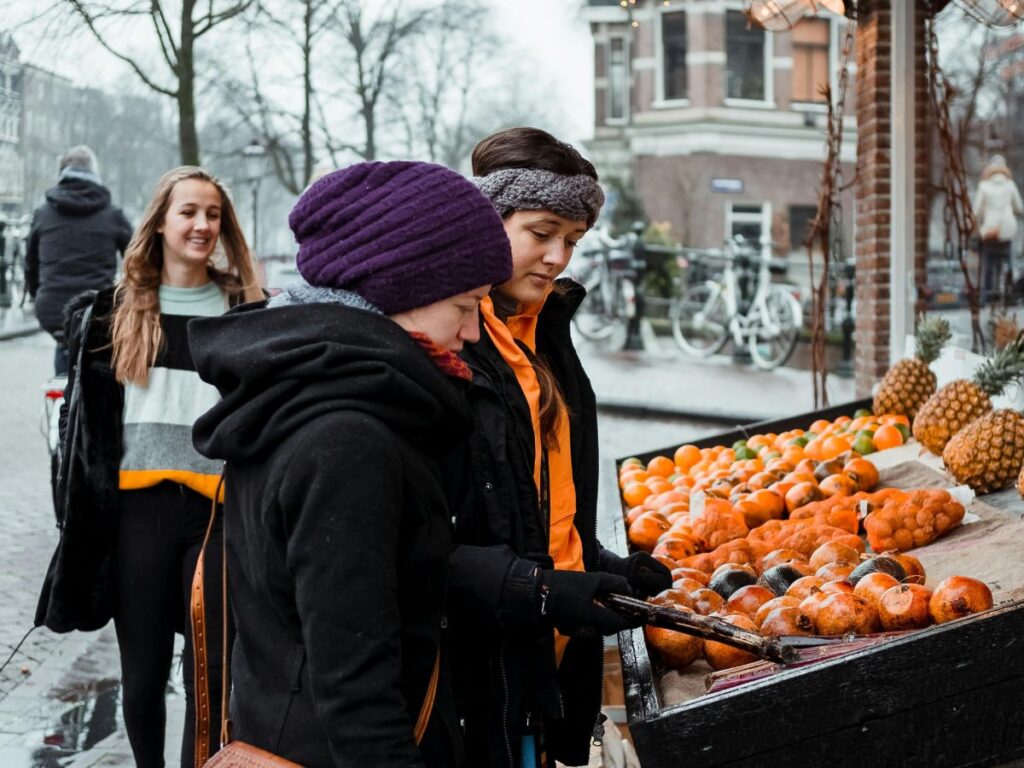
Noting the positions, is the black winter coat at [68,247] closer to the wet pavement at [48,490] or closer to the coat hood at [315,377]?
the wet pavement at [48,490]

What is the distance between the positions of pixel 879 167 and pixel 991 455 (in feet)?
14.4

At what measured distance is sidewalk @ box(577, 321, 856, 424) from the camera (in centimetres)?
1588

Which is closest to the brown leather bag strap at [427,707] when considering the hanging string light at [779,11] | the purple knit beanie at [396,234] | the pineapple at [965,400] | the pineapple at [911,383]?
the purple knit beanie at [396,234]

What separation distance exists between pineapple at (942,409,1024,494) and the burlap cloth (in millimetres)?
55

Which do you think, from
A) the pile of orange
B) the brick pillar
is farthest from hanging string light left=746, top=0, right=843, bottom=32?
the pile of orange

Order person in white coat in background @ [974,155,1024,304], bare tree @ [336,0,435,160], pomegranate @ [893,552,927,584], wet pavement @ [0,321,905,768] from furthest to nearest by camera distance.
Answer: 1. bare tree @ [336,0,435,160]
2. person in white coat in background @ [974,155,1024,304]
3. wet pavement @ [0,321,905,768]
4. pomegranate @ [893,552,927,584]

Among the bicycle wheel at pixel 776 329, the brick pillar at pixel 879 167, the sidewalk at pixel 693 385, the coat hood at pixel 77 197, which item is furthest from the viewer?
the bicycle wheel at pixel 776 329

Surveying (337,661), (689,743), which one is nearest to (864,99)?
(689,743)

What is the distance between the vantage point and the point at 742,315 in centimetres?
2031

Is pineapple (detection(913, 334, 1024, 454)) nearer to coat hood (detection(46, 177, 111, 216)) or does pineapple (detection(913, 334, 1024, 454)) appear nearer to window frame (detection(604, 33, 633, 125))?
coat hood (detection(46, 177, 111, 216))

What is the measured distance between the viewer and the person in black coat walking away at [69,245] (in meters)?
8.38

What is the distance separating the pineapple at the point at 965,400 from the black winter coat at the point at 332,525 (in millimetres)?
3461

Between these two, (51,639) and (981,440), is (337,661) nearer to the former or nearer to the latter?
(981,440)

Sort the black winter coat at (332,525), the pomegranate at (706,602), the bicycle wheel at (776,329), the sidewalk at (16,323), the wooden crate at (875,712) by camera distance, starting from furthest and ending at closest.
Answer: the sidewalk at (16,323) < the bicycle wheel at (776,329) < the pomegranate at (706,602) < the wooden crate at (875,712) < the black winter coat at (332,525)
